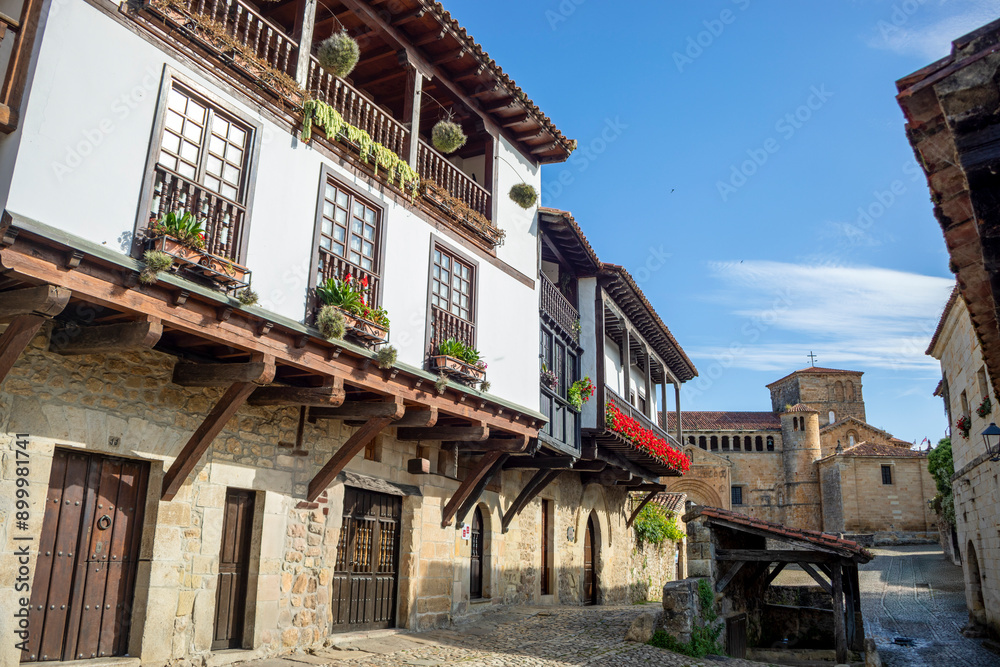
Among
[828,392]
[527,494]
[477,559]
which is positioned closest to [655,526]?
[527,494]

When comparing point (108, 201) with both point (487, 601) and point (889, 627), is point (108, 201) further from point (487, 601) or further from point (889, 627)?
point (889, 627)

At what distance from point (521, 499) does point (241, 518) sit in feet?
22.3

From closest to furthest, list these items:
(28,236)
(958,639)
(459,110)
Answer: (28,236), (459,110), (958,639)

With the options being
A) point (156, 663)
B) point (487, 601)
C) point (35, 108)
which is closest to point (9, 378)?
point (35, 108)

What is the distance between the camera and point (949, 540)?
→ 32781 millimetres

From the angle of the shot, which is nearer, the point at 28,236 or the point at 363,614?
the point at 28,236

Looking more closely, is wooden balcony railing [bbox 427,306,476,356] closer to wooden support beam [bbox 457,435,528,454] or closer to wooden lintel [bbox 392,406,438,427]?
wooden lintel [bbox 392,406,438,427]

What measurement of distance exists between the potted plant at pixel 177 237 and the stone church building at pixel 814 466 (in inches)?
1622

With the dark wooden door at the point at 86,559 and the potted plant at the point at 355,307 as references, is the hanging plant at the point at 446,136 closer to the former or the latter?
the potted plant at the point at 355,307

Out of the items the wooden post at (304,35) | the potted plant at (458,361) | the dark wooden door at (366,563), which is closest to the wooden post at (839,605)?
A: the potted plant at (458,361)

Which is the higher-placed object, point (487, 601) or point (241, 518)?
point (241, 518)

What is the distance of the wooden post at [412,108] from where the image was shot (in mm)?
10406

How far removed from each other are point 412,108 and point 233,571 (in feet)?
21.2

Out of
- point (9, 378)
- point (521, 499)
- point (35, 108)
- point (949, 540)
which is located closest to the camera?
point (35, 108)
